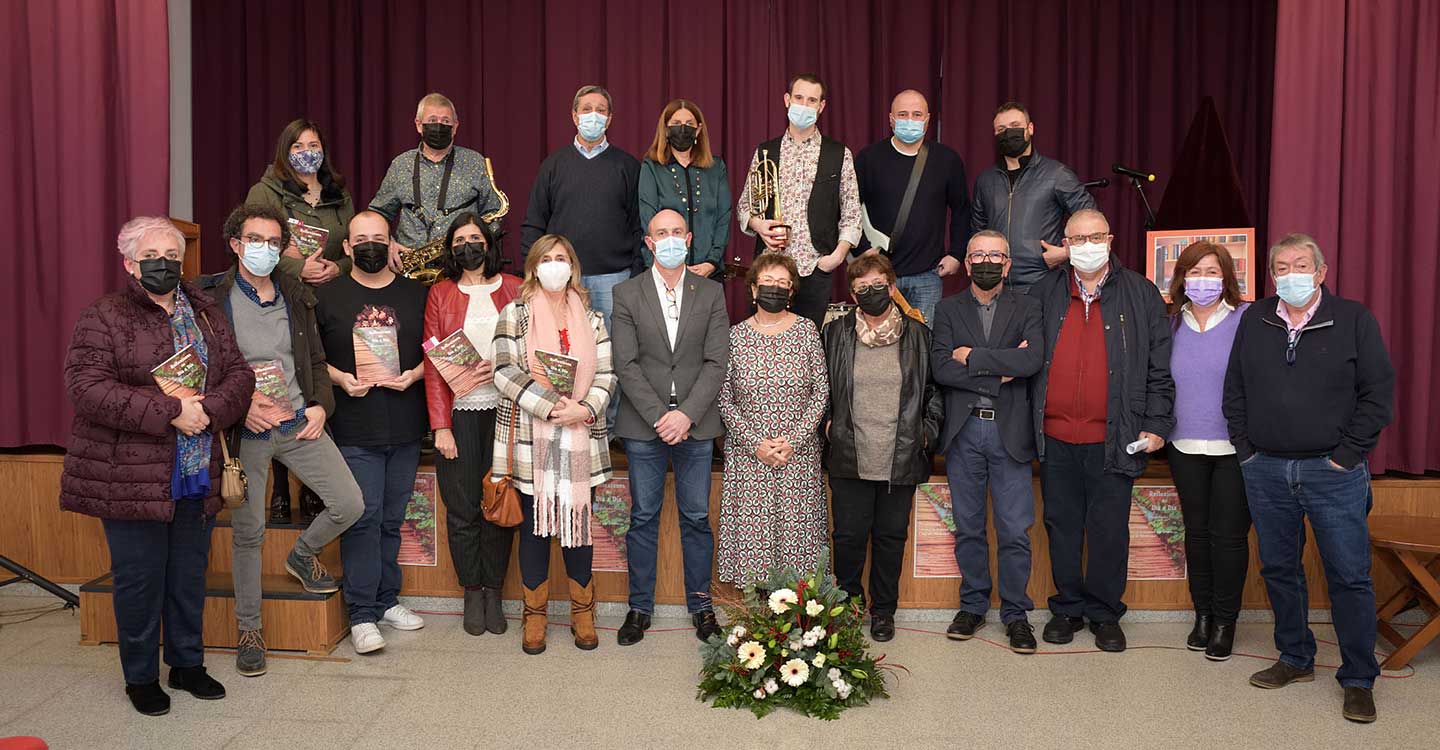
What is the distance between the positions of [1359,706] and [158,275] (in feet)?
13.5

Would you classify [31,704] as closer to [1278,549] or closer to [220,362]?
[220,362]

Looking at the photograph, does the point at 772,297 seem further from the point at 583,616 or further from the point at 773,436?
the point at 583,616

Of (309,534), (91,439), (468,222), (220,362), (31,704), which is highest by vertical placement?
(468,222)

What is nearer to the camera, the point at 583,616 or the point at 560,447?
the point at 560,447

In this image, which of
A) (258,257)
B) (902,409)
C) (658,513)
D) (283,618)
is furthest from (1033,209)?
(283,618)

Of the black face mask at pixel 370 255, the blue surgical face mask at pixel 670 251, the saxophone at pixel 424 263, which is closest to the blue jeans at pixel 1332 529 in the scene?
the blue surgical face mask at pixel 670 251

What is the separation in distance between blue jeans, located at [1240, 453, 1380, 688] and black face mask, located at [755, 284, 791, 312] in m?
1.75

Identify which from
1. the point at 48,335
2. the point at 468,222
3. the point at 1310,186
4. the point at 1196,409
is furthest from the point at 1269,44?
the point at 48,335

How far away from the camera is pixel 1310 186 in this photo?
4.62 meters

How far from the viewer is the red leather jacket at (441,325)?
399 centimetres

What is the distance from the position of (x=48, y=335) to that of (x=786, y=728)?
13.1 ft

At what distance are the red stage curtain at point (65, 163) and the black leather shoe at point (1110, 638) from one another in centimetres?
456

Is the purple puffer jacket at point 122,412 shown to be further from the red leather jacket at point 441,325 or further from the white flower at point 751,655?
the white flower at point 751,655

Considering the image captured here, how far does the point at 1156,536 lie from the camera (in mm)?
4449
